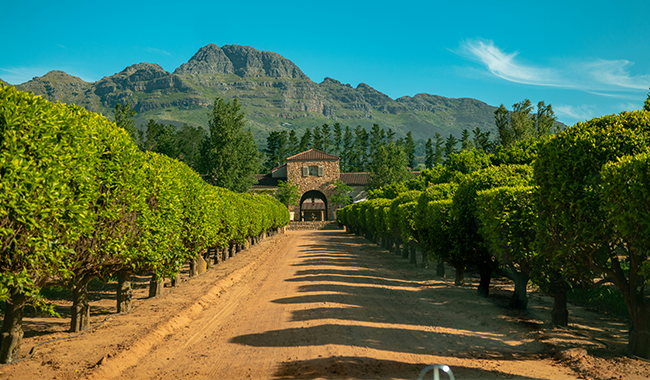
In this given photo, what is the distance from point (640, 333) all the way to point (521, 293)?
400cm

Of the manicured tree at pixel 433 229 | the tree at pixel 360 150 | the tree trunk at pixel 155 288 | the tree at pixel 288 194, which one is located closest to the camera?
the tree trunk at pixel 155 288

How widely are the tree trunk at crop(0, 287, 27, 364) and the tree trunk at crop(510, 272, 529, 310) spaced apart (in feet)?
35.9

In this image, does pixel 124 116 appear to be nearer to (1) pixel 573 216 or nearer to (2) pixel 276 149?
(1) pixel 573 216

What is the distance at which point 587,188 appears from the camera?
760 centimetres

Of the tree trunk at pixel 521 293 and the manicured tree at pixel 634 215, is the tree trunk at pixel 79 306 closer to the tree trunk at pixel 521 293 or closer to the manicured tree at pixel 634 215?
the manicured tree at pixel 634 215

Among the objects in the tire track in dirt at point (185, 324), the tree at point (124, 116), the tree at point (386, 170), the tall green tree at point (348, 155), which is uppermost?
the tall green tree at point (348, 155)

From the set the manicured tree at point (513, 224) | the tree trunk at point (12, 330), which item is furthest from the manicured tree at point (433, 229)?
the tree trunk at point (12, 330)

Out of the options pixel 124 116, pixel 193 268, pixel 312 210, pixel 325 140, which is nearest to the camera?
pixel 193 268

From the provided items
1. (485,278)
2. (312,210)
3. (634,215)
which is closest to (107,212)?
(634,215)

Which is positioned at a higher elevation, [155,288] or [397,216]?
[397,216]

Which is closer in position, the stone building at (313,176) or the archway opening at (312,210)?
the stone building at (313,176)

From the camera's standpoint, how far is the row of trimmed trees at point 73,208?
222 inches

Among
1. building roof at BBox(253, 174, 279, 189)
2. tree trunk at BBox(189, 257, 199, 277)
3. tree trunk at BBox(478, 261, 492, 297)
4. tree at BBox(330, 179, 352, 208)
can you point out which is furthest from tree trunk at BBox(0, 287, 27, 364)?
building roof at BBox(253, 174, 279, 189)

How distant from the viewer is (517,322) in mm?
9734
